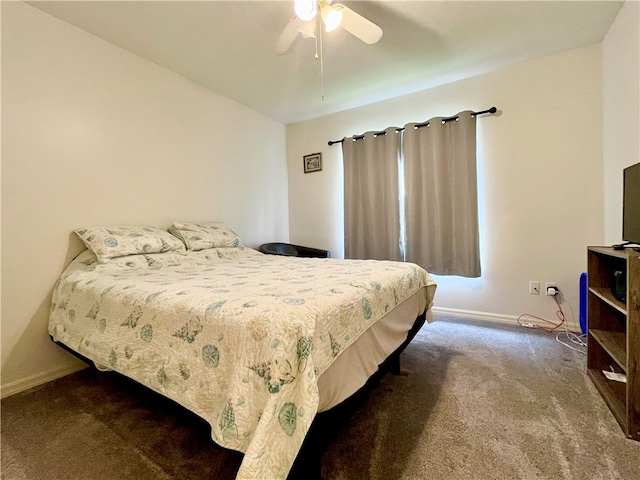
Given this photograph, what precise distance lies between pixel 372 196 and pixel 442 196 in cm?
75

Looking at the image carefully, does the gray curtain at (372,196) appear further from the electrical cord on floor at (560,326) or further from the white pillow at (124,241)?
the white pillow at (124,241)

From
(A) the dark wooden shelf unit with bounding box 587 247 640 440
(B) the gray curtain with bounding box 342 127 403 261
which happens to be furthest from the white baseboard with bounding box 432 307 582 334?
(A) the dark wooden shelf unit with bounding box 587 247 640 440

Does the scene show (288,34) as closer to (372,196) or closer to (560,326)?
A: (372,196)

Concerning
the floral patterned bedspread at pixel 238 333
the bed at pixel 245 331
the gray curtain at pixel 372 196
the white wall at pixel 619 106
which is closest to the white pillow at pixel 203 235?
→ the bed at pixel 245 331

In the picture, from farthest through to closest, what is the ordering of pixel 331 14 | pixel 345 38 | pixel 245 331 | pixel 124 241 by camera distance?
pixel 345 38 < pixel 124 241 < pixel 331 14 < pixel 245 331

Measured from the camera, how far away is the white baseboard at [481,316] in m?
2.46

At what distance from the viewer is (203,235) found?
2.54m

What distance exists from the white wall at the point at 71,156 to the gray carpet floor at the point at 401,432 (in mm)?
671

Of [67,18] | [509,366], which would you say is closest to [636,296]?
[509,366]

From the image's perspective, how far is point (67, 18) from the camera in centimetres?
194

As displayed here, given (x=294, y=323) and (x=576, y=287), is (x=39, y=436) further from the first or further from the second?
(x=576, y=287)

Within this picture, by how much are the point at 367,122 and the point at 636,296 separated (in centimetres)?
284

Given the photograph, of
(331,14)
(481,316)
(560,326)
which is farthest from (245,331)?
(560,326)

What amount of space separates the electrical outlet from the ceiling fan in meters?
2.48
